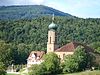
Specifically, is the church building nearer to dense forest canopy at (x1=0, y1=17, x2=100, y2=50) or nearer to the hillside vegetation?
the hillside vegetation

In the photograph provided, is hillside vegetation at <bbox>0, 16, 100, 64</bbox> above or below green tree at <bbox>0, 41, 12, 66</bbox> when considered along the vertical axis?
above

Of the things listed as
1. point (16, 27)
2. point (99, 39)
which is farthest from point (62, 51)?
point (16, 27)

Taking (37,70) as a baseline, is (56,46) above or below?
above

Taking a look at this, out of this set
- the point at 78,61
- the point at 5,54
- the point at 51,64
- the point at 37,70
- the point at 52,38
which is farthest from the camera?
the point at 5,54

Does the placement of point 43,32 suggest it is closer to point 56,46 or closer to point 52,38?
point 56,46

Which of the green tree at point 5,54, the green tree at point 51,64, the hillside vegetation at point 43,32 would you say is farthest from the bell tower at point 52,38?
the hillside vegetation at point 43,32

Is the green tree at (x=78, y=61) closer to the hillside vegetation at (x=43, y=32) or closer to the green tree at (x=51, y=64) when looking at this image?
the green tree at (x=51, y=64)

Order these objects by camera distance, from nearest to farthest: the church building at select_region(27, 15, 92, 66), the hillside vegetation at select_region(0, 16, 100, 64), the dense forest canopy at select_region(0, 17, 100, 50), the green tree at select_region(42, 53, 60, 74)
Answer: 1. the green tree at select_region(42, 53, 60, 74)
2. the church building at select_region(27, 15, 92, 66)
3. the hillside vegetation at select_region(0, 16, 100, 64)
4. the dense forest canopy at select_region(0, 17, 100, 50)

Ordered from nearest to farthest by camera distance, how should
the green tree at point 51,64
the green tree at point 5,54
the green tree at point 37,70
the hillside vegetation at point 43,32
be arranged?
1. the green tree at point 37,70
2. the green tree at point 51,64
3. the green tree at point 5,54
4. the hillside vegetation at point 43,32

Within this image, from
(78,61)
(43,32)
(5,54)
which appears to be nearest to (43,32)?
(43,32)

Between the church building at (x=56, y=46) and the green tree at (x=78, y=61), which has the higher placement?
the church building at (x=56, y=46)

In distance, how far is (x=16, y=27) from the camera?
15388 centimetres

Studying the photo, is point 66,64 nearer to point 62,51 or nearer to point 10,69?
point 62,51

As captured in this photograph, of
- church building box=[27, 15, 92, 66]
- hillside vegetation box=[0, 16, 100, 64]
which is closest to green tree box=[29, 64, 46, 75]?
church building box=[27, 15, 92, 66]
